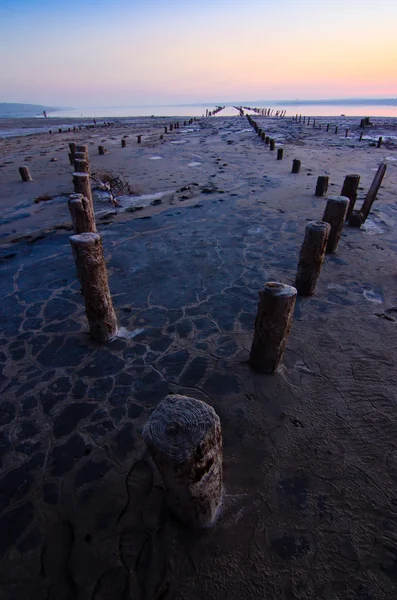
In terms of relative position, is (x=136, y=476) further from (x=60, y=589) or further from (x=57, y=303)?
(x=57, y=303)

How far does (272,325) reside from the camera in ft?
12.9

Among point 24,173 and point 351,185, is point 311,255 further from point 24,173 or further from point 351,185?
point 24,173

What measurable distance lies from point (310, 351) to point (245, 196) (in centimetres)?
858

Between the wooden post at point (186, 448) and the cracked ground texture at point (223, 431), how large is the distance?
1.75 ft

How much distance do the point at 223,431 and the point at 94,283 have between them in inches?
106

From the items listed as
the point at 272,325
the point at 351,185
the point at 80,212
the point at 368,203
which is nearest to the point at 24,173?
the point at 80,212

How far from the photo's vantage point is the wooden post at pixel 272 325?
376cm

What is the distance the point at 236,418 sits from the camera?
375 cm

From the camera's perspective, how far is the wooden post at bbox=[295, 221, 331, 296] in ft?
17.7

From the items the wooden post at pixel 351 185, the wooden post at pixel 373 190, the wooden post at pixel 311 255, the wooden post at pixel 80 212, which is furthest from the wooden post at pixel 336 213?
the wooden post at pixel 80 212

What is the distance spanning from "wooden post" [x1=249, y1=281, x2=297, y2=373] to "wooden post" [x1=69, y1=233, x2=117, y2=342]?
2279 mm

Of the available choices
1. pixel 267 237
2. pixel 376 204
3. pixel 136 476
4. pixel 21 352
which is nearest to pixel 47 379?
pixel 21 352

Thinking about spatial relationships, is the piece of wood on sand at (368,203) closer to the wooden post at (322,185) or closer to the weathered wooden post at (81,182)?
the wooden post at (322,185)

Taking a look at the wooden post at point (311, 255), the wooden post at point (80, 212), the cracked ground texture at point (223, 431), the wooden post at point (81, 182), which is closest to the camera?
the cracked ground texture at point (223, 431)
